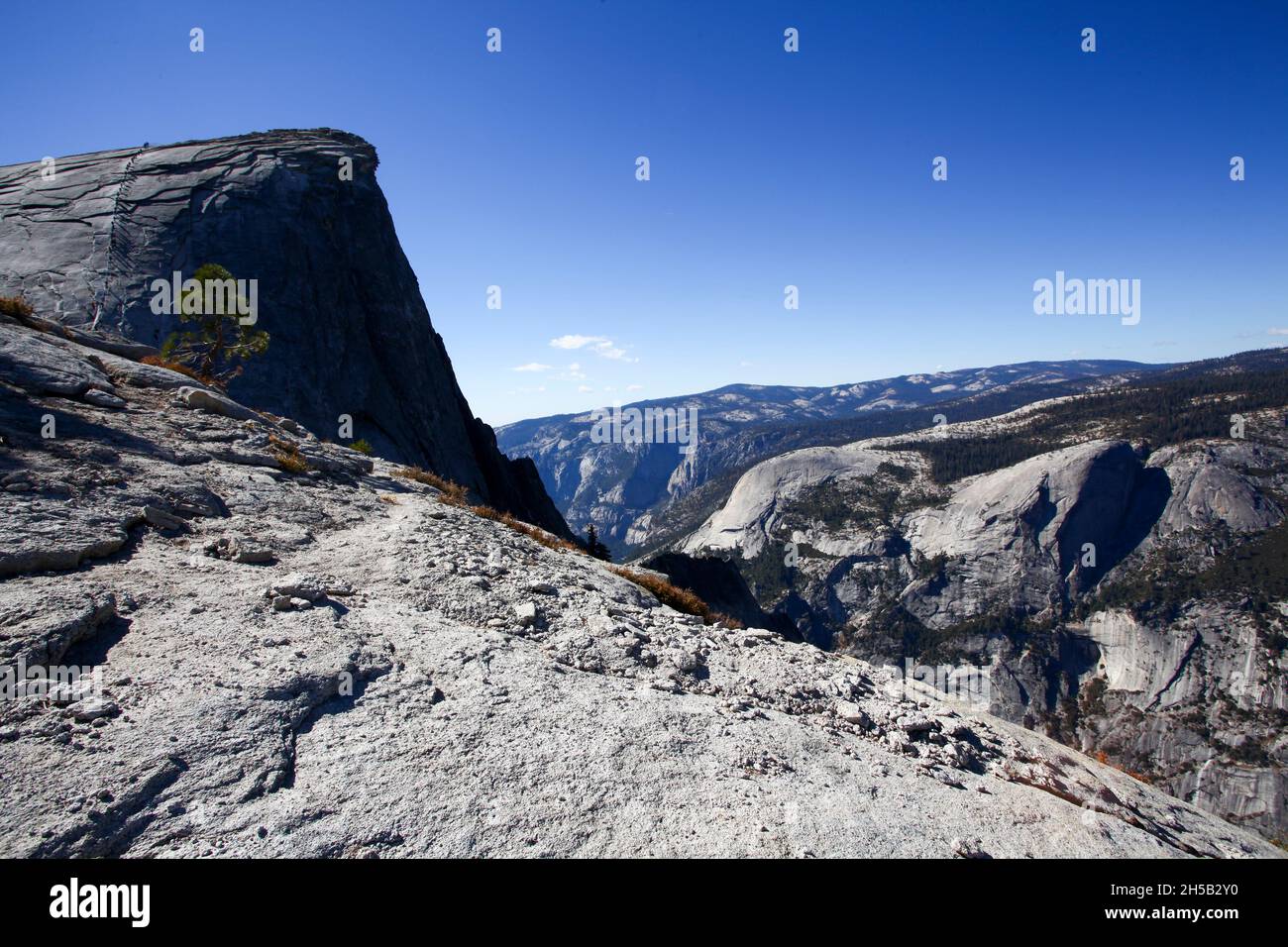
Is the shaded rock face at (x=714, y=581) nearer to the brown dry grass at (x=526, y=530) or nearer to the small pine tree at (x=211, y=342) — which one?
the brown dry grass at (x=526, y=530)

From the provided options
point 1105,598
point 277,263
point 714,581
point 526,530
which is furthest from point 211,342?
point 1105,598

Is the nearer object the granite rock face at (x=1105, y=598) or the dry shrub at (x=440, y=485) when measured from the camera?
the dry shrub at (x=440, y=485)

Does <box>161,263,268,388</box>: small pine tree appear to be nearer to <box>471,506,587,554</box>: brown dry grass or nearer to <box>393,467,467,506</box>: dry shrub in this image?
<box>393,467,467,506</box>: dry shrub

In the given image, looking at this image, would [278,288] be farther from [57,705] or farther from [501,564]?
[57,705]

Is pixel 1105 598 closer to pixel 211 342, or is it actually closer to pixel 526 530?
pixel 526 530

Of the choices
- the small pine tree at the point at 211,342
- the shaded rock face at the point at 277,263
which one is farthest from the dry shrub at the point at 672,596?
the shaded rock face at the point at 277,263
